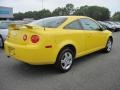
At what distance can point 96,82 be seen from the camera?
4746 mm

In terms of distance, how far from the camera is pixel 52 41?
4.99 m

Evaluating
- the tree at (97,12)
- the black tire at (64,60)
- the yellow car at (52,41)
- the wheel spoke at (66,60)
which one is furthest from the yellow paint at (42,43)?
the tree at (97,12)

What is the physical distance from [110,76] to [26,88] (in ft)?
6.82

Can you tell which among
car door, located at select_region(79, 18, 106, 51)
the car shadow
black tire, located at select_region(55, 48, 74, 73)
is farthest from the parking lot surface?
car door, located at select_region(79, 18, 106, 51)

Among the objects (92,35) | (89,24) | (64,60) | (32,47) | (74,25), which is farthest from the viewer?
(89,24)

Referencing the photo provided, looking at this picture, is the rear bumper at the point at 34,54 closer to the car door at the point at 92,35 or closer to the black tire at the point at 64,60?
the black tire at the point at 64,60

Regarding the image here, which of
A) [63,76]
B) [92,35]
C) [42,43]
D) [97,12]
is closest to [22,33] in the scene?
[42,43]

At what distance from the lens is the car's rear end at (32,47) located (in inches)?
190

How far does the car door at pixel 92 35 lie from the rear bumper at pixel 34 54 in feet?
5.36

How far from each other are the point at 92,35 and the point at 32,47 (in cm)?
242

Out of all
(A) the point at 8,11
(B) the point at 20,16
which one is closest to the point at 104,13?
(B) the point at 20,16

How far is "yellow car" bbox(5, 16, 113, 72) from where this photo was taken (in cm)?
488

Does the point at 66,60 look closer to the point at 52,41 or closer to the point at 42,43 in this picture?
the point at 52,41

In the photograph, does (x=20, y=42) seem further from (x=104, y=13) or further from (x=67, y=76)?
(x=104, y=13)
